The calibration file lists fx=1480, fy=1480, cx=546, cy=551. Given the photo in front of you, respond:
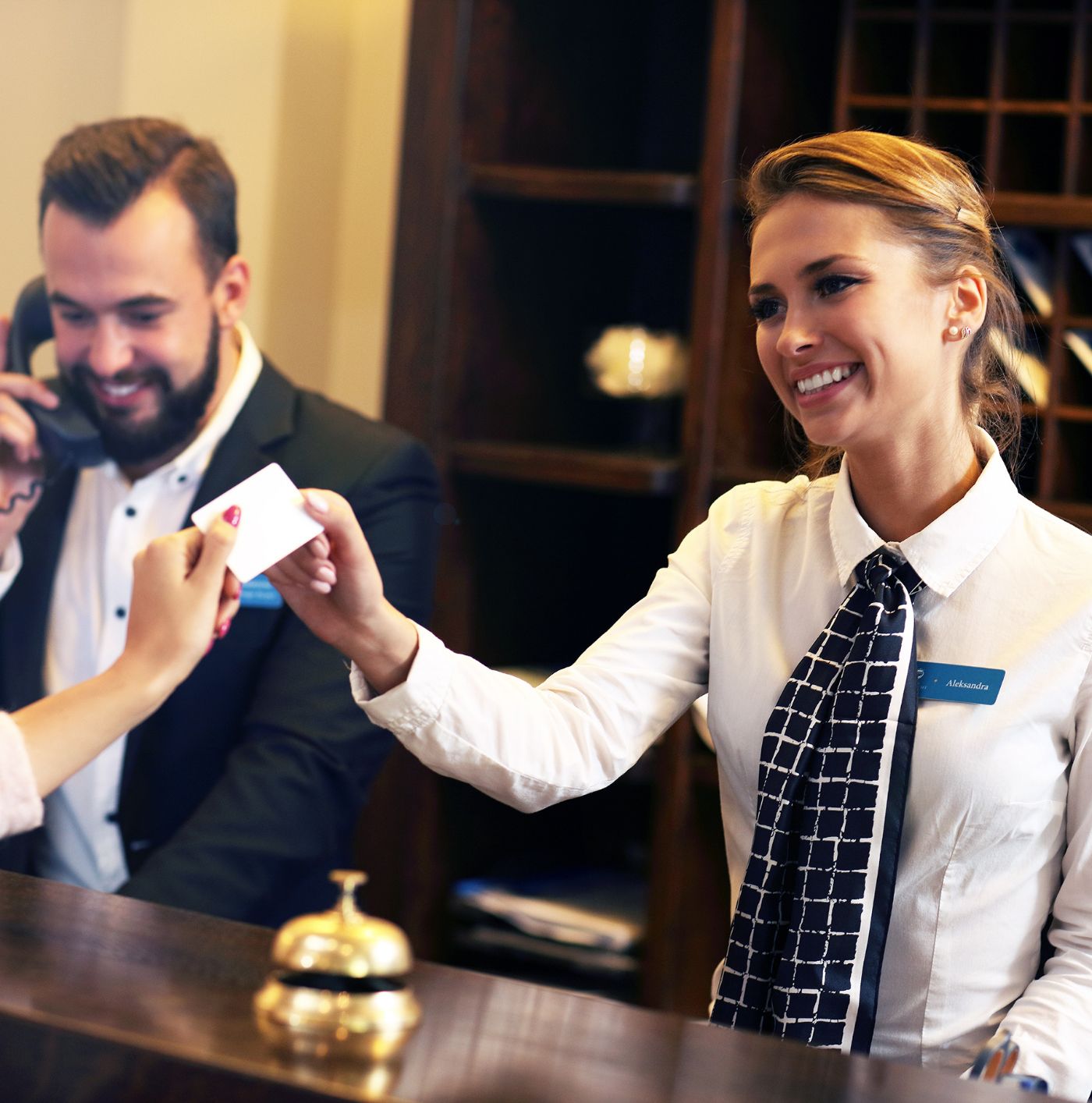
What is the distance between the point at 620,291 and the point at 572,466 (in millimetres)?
606

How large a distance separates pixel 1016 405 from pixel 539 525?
4.70ft

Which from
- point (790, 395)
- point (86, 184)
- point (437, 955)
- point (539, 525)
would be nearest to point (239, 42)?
point (86, 184)

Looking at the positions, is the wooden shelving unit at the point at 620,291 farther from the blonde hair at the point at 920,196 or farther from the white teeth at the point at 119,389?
the blonde hair at the point at 920,196

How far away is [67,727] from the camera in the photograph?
1.49 meters

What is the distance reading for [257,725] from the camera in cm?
232

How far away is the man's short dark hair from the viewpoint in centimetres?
236

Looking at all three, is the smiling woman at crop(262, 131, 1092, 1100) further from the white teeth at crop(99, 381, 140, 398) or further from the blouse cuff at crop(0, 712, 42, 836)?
the white teeth at crop(99, 381, 140, 398)

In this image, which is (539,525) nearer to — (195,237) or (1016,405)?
(195,237)

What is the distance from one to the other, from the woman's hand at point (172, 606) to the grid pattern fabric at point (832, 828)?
2.03 ft

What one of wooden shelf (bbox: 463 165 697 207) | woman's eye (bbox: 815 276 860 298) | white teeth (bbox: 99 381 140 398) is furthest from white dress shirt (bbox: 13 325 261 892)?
woman's eye (bbox: 815 276 860 298)

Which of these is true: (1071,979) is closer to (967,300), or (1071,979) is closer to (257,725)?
(967,300)

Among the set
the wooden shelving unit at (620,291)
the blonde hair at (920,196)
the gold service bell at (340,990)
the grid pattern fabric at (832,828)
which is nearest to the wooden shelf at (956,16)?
the wooden shelving unit at (620,291)

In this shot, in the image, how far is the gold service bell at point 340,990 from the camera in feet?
3.15

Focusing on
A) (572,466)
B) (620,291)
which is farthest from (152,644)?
(620,291)
